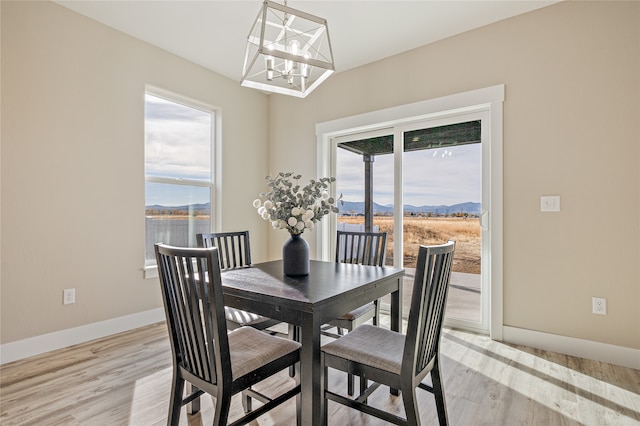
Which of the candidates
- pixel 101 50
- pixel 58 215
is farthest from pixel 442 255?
pixel 101 50

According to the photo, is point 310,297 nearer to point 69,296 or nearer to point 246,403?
point 246,403

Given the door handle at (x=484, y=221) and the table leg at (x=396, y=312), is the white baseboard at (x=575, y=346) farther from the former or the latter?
the table leg at (x=396, y=312)

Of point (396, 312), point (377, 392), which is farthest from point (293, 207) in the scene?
point (377, 392)

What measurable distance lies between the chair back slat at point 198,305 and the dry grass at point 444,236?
248cm

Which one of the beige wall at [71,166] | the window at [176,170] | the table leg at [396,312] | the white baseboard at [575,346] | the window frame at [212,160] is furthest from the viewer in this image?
the window frame at [212,160]

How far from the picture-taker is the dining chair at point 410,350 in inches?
53.0

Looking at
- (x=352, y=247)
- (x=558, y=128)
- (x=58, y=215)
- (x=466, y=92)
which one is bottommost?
(x=352, y=247)

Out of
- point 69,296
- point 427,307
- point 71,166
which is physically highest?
point 71,166

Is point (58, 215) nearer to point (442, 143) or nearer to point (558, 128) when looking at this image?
point (442, 143)

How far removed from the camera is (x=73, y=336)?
2727 mm

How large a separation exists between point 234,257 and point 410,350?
1.64 meters

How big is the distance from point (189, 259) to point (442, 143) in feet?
9.00

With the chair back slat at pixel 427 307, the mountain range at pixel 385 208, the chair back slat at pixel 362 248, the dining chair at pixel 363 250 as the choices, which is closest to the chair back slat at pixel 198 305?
the chair back slat at pixel 427 307

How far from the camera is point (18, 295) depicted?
8.10 feet
